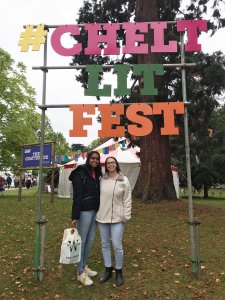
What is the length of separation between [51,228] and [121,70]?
4491 mm

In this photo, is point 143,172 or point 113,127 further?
point 143,172

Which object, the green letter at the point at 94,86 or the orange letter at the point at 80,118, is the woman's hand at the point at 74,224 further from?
the green letter at the point at 94,86

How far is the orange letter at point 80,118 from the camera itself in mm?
5852

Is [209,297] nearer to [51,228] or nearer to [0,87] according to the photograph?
[51,228]

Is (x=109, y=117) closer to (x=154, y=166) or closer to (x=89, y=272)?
(x=89, y=272)

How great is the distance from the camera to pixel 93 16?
634 inches

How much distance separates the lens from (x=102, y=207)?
532 cm

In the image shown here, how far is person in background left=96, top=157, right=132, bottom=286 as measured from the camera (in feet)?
17.3

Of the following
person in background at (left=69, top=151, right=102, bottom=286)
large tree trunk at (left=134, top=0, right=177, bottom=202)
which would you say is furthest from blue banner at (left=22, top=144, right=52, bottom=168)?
person in background at (left=69, top=151, right=102, bottom=286)

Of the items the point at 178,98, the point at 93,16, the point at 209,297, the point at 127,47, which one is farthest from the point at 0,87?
the point at 209,297

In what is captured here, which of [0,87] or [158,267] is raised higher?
[0,87]

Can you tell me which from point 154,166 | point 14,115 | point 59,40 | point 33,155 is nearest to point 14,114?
point 14,115

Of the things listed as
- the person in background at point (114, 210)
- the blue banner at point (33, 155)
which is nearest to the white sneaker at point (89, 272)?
the person in background at point (114, 210)

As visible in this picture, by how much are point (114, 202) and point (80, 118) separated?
4.79 feet
